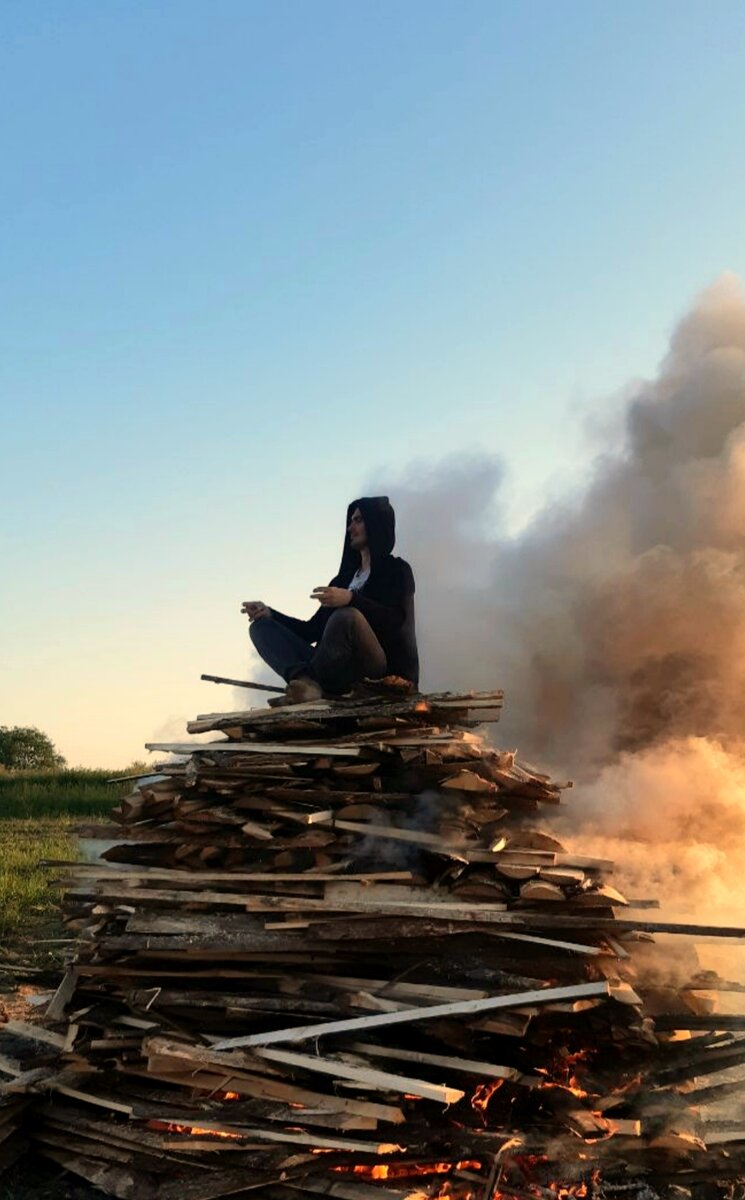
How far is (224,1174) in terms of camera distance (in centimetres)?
531

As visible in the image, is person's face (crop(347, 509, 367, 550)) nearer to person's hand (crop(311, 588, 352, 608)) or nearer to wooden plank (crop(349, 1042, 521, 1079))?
person's hand (crop(311, 588, 352, 608))

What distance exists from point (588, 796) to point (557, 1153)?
893 cm

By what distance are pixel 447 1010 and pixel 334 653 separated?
277 cm

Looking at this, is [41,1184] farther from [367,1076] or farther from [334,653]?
[334,653]

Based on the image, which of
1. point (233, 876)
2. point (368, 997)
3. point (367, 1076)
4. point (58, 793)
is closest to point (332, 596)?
point (233, 876)

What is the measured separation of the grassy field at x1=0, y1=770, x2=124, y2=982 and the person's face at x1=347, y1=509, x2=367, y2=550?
314 centimetres

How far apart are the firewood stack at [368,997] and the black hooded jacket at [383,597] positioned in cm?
88

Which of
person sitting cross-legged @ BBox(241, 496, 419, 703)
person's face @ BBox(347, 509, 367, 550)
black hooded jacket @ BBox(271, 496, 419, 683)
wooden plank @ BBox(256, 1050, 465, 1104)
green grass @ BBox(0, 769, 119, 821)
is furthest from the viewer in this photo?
green grass @ BBox(0, 769, 119, 821)

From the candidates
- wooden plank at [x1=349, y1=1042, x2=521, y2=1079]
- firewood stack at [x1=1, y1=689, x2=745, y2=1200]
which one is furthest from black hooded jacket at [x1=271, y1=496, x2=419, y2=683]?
wooden plank at [x1=349, y1=1042, x2=521, y2=1079]

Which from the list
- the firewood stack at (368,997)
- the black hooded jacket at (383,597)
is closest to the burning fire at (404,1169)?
the firewood stack at (368,997)

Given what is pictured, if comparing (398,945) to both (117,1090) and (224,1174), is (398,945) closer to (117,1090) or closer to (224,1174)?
(224,1174)

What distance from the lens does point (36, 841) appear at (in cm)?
1830

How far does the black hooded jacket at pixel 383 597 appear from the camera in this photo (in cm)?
776

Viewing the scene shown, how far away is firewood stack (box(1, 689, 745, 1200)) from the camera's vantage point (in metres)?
5.35
